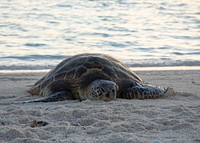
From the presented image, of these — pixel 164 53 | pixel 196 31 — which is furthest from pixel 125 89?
→ pixel 196 31

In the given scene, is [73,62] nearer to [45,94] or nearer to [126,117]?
[45,94]

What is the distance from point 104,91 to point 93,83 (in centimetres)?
21

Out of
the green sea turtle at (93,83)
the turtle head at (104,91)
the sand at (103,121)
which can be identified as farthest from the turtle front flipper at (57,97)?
the turtle head at (104,91)

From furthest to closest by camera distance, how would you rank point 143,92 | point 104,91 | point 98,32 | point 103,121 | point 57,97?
point 98,32 → point 143,92 → point 57,97 → point 104,91 → point 103,121

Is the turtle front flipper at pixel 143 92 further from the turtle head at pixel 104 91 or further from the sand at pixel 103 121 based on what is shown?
the turtle head at pixel 104 91

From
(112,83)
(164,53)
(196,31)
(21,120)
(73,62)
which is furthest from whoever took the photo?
(196,31)

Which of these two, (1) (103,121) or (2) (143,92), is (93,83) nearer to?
(2) (143,92)

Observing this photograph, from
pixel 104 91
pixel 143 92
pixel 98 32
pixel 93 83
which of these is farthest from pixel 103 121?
pixel 98 32

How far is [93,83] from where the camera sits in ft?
21.2

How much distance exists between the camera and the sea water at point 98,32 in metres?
10.9

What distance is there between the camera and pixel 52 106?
5949 mm

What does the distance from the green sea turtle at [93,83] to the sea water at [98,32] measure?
3055 millimetres

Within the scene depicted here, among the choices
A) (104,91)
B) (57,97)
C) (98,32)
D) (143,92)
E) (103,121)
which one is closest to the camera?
(103,121)

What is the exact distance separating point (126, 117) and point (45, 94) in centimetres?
196
